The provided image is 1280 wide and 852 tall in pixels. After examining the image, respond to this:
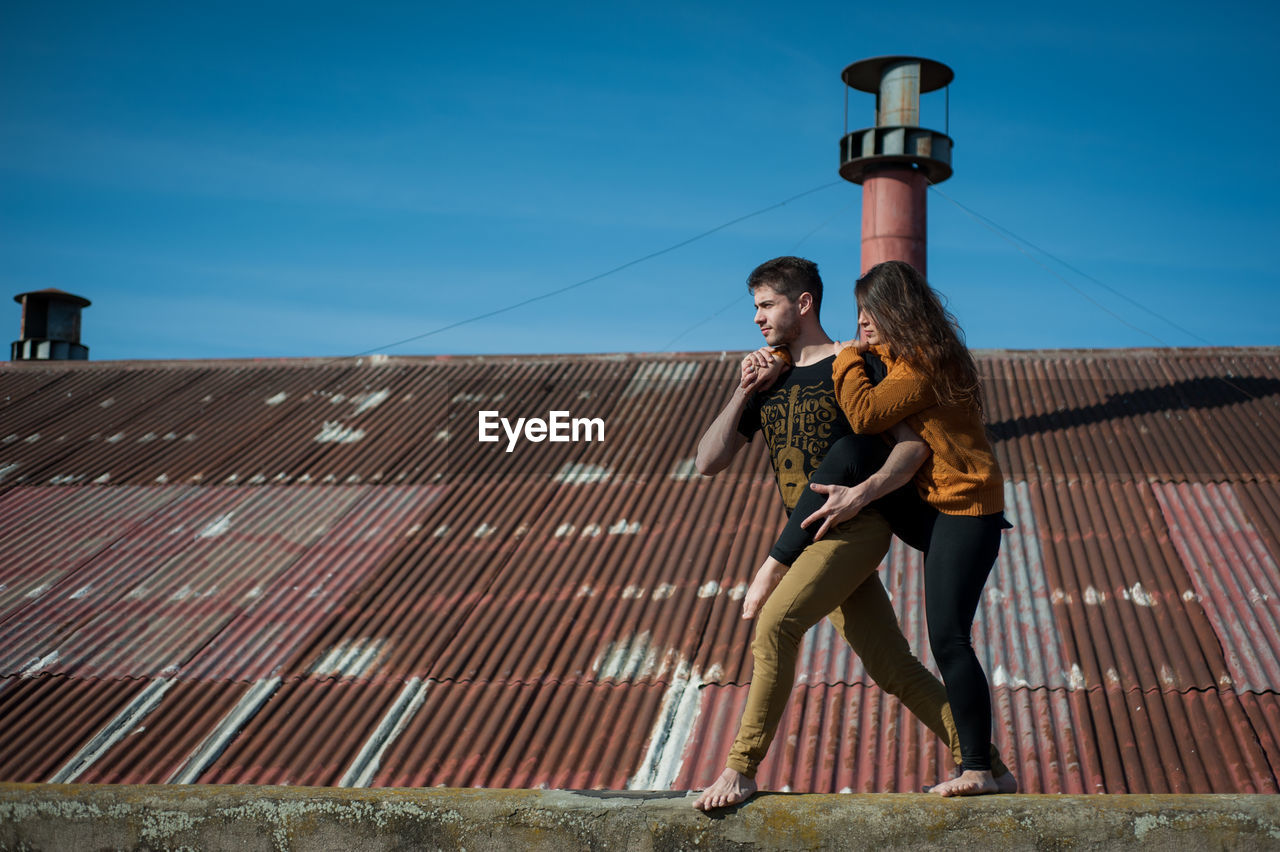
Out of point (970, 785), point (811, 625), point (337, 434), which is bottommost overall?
point (970, 785)

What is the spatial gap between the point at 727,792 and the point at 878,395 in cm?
127

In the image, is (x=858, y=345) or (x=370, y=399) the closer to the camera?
(x=858, y=345)

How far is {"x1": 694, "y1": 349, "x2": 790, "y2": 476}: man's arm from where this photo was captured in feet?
11.9

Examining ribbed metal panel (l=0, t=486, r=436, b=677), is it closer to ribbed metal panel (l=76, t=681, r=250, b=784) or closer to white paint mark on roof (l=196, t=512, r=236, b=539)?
white paint mark on roof (l=196, t=512, r=236, b=539)

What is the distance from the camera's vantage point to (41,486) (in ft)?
40.7

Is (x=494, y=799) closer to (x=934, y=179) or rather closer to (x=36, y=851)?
(x=36, y=851)

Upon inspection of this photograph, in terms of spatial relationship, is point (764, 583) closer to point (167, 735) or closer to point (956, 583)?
point (956, 583)

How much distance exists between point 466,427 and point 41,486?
4830 mm

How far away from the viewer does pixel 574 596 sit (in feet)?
29.9

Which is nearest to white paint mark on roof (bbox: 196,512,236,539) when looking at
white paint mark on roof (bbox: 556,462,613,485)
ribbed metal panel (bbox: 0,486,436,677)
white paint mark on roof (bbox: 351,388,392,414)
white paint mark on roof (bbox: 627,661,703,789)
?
ribbed metal panel (bbox: 0,486,436,677)

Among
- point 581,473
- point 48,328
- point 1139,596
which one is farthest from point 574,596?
point 48,328

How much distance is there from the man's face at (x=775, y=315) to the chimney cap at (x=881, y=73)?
43.8 feet

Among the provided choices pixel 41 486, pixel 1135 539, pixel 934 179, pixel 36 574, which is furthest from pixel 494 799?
pixel 934 179

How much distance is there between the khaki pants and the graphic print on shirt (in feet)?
0.87
